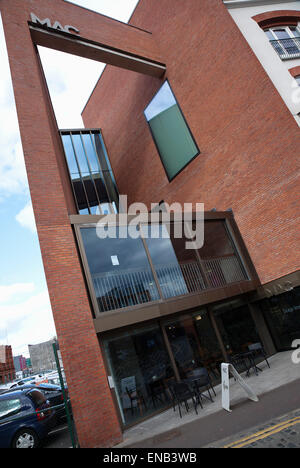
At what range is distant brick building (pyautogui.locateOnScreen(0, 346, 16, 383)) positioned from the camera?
56.6 metres

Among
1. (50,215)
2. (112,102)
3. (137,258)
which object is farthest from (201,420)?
(112,102)

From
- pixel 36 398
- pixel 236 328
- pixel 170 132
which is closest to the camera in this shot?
pixel 36 398

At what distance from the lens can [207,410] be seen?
6.77 m

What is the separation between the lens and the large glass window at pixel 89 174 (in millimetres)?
17875

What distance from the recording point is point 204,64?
13.3 m

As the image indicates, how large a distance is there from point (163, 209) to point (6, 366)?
6280cm

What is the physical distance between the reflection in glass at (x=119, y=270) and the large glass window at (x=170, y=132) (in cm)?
691

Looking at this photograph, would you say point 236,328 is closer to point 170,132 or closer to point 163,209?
point 163,209

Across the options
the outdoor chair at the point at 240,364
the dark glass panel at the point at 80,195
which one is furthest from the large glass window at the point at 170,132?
the outdoor chair at the point at 240,364

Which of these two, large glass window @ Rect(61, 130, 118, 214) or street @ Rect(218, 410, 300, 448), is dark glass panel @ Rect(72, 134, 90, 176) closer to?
large glass window @ Rect(61, 130, 118, 214)

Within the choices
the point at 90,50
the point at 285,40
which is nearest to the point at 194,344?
the point at 90,50

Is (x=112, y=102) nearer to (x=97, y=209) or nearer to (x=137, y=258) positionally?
(x=97, y=209)

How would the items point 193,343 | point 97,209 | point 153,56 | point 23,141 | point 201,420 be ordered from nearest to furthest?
point 201,420, point 23,141, point 193,343, point 153,56, point 97,209

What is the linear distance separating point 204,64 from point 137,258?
1012 cm
